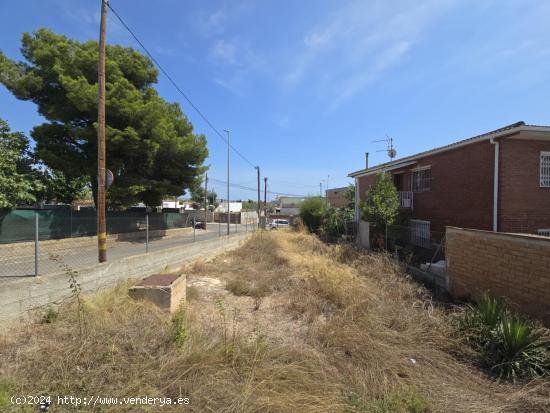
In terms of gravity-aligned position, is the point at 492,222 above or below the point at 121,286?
above

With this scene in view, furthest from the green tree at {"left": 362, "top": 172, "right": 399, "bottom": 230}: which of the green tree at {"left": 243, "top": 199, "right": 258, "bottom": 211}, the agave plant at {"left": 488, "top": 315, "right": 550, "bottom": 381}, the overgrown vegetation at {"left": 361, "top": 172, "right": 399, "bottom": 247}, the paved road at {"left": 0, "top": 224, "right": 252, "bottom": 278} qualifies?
the green tree at {"left": 243, "top": 199, "right": 258, "bottom": 211}

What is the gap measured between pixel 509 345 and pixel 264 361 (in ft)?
11.4

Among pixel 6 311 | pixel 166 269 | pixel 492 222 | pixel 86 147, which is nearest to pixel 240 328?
pixel 6 311

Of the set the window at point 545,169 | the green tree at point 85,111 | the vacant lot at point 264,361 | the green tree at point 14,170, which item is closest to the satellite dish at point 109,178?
the vacant lot at point 264,361

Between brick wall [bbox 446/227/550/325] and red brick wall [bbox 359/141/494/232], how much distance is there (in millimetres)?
4253

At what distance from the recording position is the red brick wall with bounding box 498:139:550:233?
10812 millimetres

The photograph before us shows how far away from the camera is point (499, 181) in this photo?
10.8 metres

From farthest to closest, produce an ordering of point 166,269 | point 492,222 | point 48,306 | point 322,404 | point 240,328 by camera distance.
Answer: point 492,222
point 166,269
point 240,328
point 48,306
point 322,404

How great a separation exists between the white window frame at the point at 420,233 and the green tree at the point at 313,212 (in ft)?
38.1

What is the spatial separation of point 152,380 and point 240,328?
2.23m

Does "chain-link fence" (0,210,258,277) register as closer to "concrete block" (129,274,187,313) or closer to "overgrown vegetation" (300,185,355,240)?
"concrete block" (129,274,187,313)

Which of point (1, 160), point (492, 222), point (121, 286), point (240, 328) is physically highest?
point (1, 160)

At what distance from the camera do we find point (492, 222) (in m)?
11.1

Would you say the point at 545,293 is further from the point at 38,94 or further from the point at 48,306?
the point at 38,94
